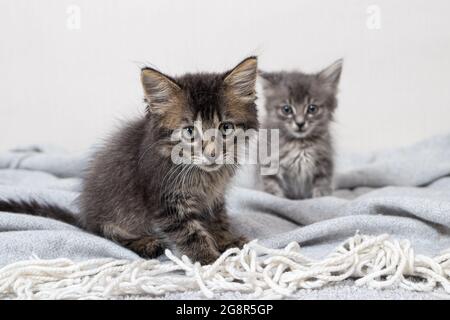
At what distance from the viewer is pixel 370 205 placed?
6.51 feet

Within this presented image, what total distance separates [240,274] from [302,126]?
127 centimetres

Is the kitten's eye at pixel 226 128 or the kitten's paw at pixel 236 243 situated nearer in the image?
Answer: the kitten's eye at pixel 226 128

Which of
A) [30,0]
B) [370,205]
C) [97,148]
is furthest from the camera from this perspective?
[30,0]

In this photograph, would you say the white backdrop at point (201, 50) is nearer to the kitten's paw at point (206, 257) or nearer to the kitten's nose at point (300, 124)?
the kitten's nose at point (300, 124)

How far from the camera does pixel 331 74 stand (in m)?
2.67

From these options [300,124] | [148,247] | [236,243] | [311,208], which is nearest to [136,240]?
[148,247]

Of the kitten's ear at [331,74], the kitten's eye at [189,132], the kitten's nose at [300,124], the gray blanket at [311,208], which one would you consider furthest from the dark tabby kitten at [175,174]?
the kitten's ear at [331,74]

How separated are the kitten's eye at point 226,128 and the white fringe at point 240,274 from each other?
340mm

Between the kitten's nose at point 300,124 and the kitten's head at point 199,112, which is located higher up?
the kitten's head at point 199,112

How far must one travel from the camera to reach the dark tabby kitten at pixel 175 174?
5.49 feet

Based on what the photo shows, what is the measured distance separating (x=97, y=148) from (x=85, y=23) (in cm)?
111

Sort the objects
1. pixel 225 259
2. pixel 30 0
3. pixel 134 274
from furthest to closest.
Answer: pixel 30 0
pixel 225 259
pixel 134 274
